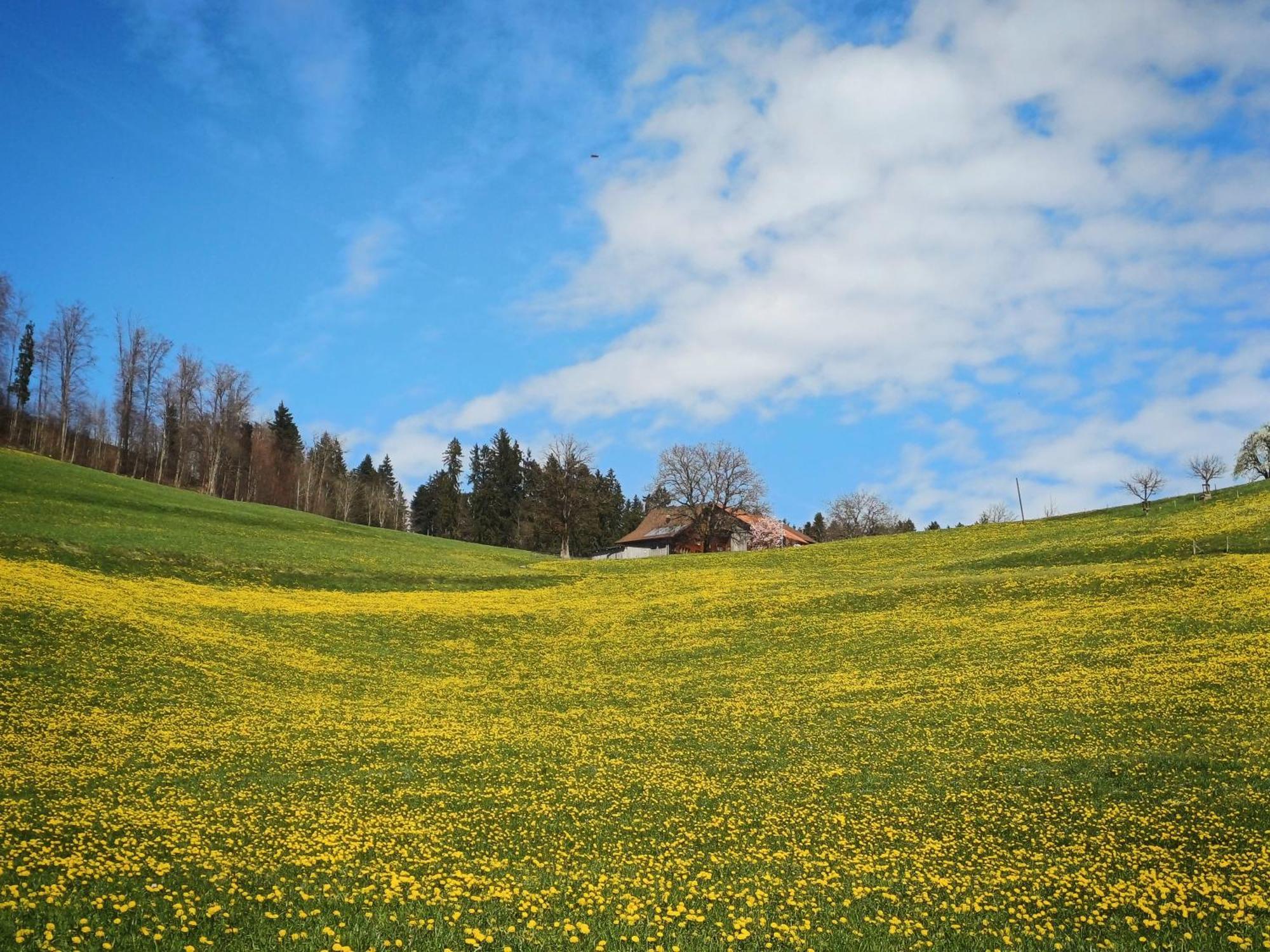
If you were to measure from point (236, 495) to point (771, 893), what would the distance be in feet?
422

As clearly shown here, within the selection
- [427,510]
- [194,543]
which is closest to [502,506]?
[427,510]

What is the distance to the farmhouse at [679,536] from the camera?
104 meters

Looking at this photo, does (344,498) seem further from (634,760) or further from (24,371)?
(634,760)

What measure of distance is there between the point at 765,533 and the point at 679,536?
1629 cm

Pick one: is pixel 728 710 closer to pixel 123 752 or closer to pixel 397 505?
pixel 123 752

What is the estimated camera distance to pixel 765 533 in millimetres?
118125

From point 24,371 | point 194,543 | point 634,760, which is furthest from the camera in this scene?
point 24,371

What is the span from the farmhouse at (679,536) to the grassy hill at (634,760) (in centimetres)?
5688

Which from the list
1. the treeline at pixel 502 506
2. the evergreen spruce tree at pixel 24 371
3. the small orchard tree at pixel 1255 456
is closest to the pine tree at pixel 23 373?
the evergreen spruce tree at pixel 24 371

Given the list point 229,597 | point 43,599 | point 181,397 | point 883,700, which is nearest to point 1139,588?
point 883,700

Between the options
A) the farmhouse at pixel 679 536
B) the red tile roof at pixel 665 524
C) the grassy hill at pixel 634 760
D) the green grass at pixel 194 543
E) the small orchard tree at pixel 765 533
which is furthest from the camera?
the small orchard tree at pixel 765 533

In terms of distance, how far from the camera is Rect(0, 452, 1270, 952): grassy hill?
11.4 meters

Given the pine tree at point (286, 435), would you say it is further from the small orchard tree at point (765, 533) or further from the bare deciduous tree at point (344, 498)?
the small orchard tree at point (765, 533)

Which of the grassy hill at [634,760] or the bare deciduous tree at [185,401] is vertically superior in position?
the bare deciduous tree at [185,401]
